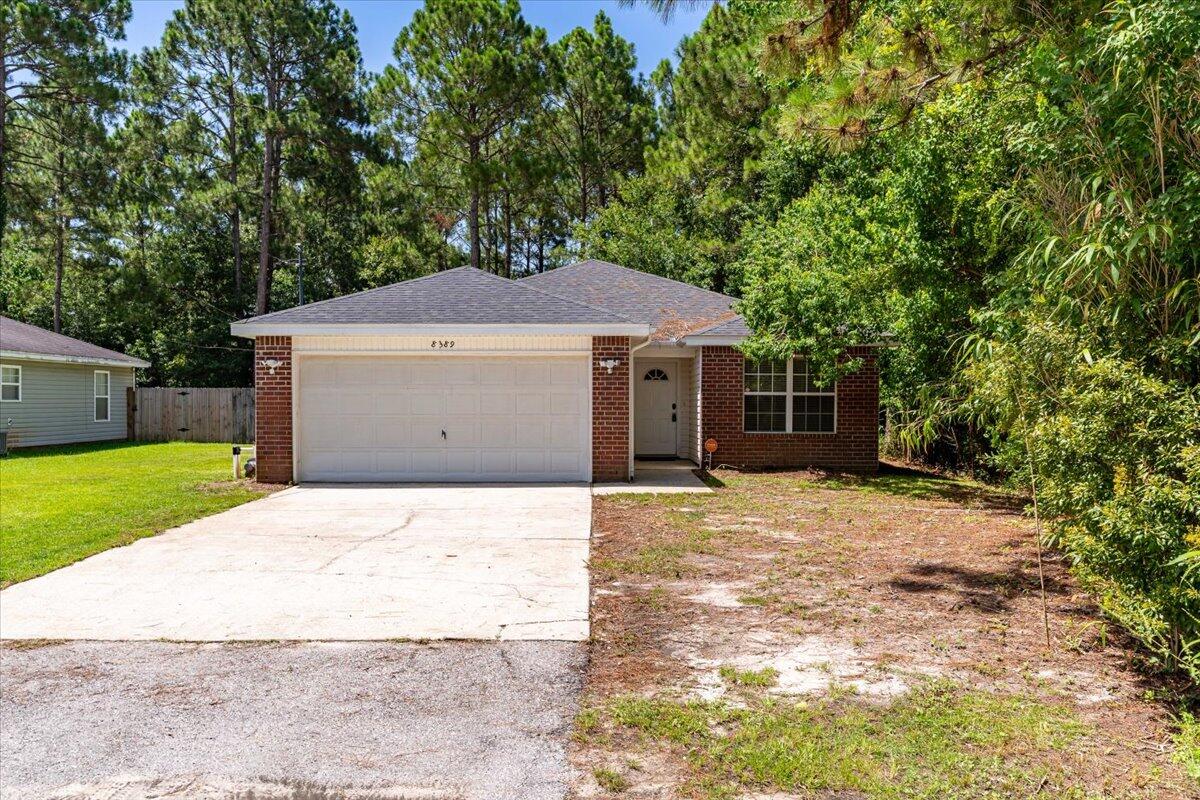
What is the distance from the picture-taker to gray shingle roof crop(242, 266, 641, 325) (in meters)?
12.1

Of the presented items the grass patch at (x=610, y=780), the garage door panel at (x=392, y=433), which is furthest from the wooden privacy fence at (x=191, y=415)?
the grass patch at (x=610, y=780)

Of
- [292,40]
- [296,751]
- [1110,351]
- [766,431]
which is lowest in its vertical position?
[296,751]

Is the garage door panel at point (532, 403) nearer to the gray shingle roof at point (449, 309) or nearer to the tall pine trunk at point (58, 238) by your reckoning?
the gray shingle roof at point (449, 309)

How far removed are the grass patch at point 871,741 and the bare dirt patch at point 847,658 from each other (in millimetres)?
14

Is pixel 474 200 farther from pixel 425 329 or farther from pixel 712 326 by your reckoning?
pixel 425 329

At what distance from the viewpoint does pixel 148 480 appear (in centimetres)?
1262

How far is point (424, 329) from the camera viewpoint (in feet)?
39.1

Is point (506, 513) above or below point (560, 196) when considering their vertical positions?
below

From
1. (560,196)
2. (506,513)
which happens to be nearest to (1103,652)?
(506,513)

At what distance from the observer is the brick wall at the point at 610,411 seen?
12.3m

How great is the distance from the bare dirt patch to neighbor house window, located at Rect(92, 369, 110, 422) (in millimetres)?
20284

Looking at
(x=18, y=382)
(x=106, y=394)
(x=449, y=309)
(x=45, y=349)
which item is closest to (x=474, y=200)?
(x=106, y=394)

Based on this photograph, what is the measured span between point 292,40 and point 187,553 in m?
26.1

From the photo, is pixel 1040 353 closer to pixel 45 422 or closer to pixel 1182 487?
pixel 1182 487
